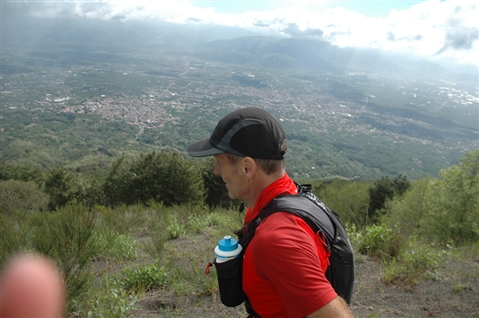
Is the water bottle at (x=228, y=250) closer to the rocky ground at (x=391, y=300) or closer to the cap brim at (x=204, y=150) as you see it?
the cap brim at (x=204, y=150)

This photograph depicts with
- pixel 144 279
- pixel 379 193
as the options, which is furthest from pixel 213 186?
pixel 144 279

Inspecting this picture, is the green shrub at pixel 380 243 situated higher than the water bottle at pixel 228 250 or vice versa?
the water bottle at pixel 228 250

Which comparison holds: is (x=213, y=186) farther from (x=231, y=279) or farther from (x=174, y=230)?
(x=231, y=279)

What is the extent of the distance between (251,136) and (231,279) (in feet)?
2.03

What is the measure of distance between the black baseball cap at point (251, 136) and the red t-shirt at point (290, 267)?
30cm

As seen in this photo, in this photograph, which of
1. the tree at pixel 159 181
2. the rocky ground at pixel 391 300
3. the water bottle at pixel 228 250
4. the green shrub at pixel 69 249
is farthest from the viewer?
the tree at pixel 159 181

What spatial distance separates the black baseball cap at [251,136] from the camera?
4.35ft

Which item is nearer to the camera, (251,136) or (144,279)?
(251,136)

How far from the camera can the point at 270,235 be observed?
1.04 meters

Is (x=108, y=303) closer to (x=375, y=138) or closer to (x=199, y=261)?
(x=199, y=261)

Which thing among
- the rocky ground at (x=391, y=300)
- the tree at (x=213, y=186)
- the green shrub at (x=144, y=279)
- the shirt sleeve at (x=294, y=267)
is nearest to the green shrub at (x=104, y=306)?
the rocky ground at (x=391, y=300)

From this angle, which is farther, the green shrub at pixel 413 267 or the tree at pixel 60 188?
the tree at pixel 60 188

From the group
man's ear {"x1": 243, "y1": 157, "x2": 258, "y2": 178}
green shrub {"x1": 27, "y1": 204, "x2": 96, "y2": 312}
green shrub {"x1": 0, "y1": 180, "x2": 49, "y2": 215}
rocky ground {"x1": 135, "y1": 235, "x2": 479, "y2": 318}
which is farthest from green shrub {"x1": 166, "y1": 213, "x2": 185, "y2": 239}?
green shrub {"x1": 0, "y1": 180, "x2": 49, "y2": 215}

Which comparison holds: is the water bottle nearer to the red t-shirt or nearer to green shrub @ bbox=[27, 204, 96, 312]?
the red t-shirt
